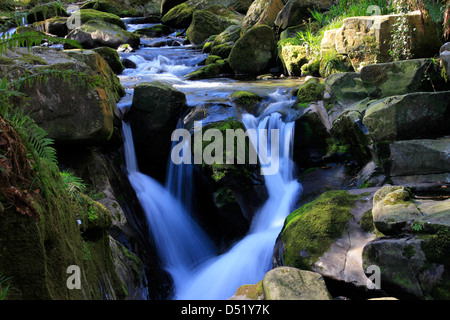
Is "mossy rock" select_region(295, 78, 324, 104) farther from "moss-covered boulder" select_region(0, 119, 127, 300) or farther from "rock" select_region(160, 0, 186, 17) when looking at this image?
"rock" select_region(160, 0, 186, 17)

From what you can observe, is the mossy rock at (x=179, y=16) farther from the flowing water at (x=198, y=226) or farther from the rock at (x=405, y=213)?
the rock at (x=405, y=213)

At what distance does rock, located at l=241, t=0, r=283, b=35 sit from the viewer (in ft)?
44.8

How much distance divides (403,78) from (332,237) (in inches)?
132

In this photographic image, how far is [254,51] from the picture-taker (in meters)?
11.7

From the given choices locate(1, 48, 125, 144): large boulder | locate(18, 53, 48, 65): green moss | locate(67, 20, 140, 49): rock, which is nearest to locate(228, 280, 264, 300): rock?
locate(1, 48, 125, 144): large boulder

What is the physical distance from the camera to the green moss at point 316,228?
3854 mm

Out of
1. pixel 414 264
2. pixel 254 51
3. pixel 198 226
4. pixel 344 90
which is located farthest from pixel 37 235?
pixel 254 51

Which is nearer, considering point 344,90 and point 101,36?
point 344,90

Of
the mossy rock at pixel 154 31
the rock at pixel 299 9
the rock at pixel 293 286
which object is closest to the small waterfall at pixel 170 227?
the rock at pixel 293 286

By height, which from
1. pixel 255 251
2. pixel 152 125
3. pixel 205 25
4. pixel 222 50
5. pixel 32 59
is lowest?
pixel 255 251

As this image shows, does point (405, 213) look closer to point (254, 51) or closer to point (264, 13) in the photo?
point (254, 51)

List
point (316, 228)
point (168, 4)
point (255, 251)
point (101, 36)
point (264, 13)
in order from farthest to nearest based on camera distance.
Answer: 1. point (168, 4)
2. point (101, 36)
3. point (264, 13)
4. point (255, 251)
5. point (316, 228)

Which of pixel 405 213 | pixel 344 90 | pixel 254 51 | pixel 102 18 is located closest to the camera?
pixel 405 213

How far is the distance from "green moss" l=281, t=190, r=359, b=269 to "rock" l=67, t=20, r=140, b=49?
13.4 metres
